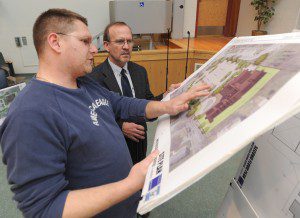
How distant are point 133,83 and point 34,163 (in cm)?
103

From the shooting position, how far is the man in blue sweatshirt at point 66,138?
0.60m

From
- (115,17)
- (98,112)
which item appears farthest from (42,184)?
(115,17)

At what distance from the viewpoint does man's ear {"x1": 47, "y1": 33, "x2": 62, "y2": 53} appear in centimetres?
75

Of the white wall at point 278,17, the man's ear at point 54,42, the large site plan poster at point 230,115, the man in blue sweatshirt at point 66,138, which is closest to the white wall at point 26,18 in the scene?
the white wall at point 278,17

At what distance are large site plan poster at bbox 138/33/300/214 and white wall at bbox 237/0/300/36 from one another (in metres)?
2.93

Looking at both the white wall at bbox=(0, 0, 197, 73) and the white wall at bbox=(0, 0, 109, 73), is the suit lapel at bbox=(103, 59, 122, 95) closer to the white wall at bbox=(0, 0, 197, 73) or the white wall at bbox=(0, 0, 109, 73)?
the white wall at bbox=(0, 0, 197, 73)

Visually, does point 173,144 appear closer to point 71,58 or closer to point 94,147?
point 94,147

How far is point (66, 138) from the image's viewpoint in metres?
0.68

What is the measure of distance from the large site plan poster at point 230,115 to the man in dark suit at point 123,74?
0.65 metres

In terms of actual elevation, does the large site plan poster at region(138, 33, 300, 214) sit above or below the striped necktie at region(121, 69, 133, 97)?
above

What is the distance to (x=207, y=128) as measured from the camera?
55 cm

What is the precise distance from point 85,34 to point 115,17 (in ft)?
9.14

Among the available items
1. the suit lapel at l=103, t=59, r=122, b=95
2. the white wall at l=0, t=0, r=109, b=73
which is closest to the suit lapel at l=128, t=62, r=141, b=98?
the suit lapel at l=103, t=59, r=122, b=95

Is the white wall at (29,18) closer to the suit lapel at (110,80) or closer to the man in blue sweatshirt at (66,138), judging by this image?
the suit lapel at (110,80)
